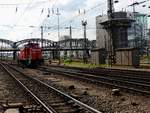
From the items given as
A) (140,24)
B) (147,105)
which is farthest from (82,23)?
(147,105)

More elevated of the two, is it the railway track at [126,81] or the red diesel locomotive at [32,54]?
the red diesel locomotive at [32,54]

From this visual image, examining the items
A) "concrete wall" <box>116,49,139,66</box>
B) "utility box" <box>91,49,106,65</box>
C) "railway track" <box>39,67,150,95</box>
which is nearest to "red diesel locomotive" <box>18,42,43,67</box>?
"utility box" <box>91,49,106,65</box>

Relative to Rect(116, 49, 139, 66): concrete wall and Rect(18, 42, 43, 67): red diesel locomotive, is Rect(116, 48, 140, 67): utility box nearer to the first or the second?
Rect(116, 49, 139, 66): concrete wall

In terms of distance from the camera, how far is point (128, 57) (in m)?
45.9

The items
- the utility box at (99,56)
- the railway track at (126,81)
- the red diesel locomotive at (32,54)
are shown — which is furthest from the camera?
the utility box at (99,56)

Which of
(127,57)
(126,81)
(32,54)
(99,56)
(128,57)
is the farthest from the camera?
(99,56)

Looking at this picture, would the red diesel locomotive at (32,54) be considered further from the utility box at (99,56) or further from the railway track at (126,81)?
the railway track at (126,81)

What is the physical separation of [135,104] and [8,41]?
185993 millimetres

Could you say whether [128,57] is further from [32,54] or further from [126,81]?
[126,81]

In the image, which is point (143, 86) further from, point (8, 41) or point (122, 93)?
point (8, 41)

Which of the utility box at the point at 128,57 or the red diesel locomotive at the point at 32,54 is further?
the red diesel locomotive at the point at 32,54

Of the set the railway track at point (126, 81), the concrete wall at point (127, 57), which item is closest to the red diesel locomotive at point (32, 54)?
the concrete wall at point (127, 57)

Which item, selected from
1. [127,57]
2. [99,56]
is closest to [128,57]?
[127,57]

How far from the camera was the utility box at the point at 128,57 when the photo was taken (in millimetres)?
44875
